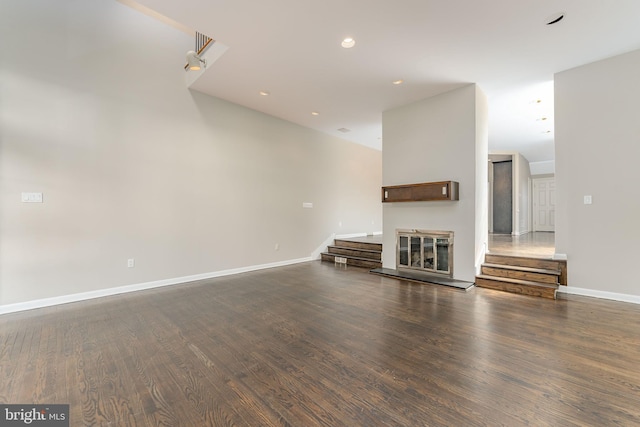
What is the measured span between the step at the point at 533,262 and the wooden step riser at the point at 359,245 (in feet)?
7.00

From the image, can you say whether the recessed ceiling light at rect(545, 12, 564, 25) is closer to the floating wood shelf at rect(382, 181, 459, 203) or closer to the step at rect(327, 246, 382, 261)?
the floating wood shelf at rect(382, 181, 459, 203)

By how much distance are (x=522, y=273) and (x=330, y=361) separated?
142 inches

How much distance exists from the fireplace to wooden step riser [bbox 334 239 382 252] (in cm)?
86

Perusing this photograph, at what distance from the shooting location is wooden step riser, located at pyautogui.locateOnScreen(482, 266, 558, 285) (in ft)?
12.7

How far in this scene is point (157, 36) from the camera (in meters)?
4.29

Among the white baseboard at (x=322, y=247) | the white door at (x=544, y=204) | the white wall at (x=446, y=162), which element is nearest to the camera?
the white wall at (x=446, y=162)

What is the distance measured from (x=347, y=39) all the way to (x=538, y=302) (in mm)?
4142

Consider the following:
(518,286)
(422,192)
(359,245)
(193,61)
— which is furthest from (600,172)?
(193,61)

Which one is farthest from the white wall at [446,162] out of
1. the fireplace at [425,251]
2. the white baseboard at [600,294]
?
the white baseboard at [600,294]

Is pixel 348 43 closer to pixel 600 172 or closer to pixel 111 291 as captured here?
pixel 600 172

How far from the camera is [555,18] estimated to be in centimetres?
282

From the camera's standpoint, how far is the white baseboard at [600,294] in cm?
341

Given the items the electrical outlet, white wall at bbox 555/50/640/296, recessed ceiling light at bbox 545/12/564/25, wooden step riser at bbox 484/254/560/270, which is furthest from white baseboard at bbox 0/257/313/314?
recessed ceiling light at bbox 545/12/564/25

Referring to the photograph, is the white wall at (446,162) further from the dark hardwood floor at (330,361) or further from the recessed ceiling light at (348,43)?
the recessed ceiling light at (348,43)
